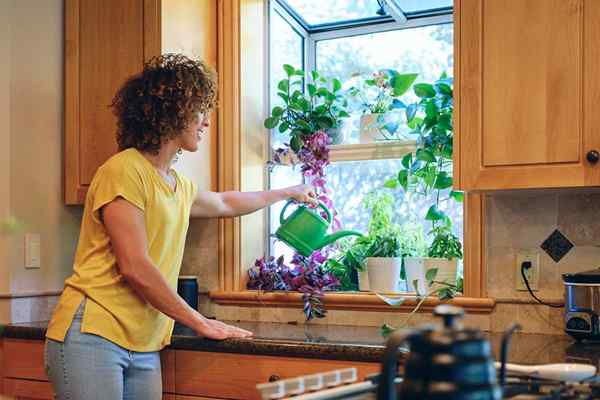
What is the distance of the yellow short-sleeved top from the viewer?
209 cm

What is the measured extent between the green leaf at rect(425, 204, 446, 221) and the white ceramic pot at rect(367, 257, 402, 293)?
0.18 m

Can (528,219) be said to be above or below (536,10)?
below

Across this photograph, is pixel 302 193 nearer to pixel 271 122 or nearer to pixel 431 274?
pixel 271 122

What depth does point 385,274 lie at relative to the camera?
272 cm

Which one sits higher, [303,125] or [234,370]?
[303,125]

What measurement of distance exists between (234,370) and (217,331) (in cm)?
13

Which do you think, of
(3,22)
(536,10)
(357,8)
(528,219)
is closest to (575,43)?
(536,10)

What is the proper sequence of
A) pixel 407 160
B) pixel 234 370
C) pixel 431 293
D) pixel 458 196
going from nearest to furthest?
pixel 234 370 < pixel 431 293 < pixel 458 196 < pixel 407 160

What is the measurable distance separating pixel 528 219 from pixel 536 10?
661 millimetres

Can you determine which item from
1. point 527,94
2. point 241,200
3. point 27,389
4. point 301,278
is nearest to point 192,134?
point 241,200

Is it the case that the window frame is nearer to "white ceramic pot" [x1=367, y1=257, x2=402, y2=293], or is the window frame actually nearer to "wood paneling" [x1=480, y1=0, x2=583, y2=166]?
"white ceramic pot" [x1=367, y1=257, x2=402, y2=293]

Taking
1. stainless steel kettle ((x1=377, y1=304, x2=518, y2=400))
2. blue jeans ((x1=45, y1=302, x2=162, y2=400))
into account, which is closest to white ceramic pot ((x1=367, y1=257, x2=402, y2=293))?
blue jeans ((x1=45, y1=302, x2=162, y2=400))

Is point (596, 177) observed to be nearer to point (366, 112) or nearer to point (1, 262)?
point (366, 112)

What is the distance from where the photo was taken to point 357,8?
3.13 metres
